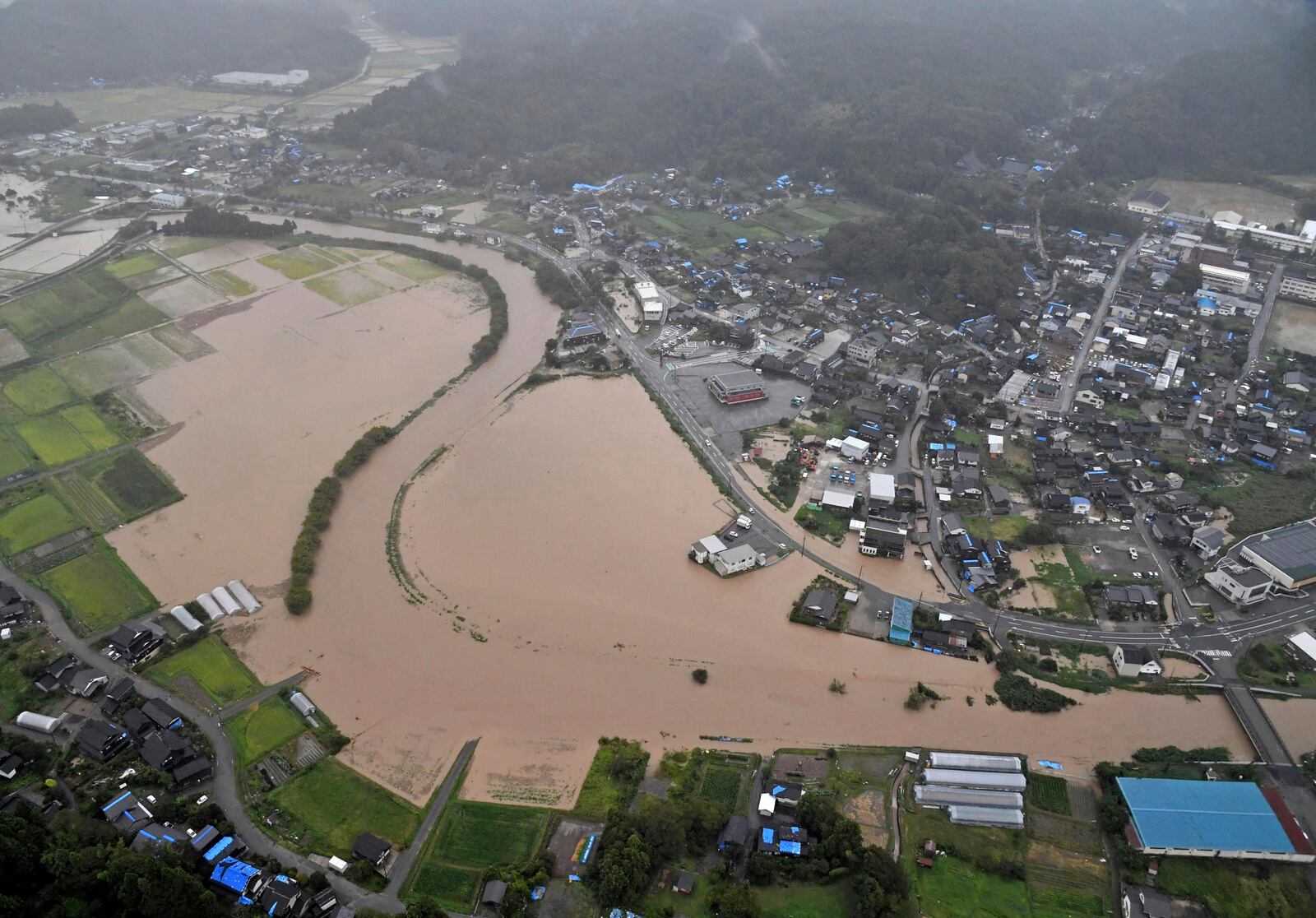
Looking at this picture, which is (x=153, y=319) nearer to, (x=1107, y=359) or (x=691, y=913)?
(x=691, y=913)

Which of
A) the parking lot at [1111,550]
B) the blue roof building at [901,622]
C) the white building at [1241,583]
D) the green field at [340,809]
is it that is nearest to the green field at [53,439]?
the green field at [340,809]

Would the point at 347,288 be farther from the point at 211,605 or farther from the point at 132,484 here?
Result: the point at 211,605

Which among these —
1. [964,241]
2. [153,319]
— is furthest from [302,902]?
[964,241]

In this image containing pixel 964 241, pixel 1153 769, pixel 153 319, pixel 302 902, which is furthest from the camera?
pixel 964 241

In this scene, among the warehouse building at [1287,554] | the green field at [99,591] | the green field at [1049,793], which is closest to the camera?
the green field at [1049,793]

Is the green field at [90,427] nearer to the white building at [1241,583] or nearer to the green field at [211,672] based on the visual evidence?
the green field at [211,672]

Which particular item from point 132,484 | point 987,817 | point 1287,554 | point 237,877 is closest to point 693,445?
point 987,817
